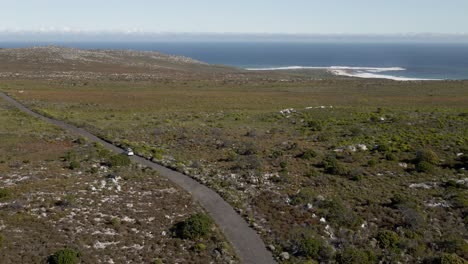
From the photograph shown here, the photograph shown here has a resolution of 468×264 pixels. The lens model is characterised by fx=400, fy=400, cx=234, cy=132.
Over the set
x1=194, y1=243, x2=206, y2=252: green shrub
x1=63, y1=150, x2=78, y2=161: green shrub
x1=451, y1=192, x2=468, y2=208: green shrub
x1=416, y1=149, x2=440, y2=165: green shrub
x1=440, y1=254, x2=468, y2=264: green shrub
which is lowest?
x1=194, y1=243, x2=206, y2=252: green shrub

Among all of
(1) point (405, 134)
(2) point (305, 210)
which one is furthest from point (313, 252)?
(1) point (405, 134)

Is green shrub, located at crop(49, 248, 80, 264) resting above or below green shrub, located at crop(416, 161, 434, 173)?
below

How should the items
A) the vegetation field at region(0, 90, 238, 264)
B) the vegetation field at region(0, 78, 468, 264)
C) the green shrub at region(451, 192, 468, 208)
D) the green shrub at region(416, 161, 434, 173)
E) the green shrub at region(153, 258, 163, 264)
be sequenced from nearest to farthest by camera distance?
the green shrub at region(153, 258, 163, 264), the vegetation field at region(0, 90, 238, 264), the vegetation field at region(0, 78, 468, 264), the green shrub at region(451, 192, 468, 208), the green shrub at region(416, 161, 434, 173)

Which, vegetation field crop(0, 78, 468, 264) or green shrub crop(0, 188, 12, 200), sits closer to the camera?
vegetation field crop(0, 78, 468, 264)

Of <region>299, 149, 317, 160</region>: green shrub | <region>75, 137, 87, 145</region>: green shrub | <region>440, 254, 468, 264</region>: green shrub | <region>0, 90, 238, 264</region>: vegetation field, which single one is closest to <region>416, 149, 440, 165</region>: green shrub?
<region>299, 149, 317, 160</region>: green shrub

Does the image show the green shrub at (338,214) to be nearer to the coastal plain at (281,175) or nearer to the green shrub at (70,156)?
the coastal plain at (281,175)

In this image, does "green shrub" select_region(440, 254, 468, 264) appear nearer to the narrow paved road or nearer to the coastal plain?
the coastal plain

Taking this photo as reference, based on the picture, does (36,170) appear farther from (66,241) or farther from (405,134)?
(405,134)

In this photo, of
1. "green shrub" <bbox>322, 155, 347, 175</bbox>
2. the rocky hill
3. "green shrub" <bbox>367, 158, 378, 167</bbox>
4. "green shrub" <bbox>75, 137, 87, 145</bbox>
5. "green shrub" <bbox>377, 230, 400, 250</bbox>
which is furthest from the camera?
the rocky hill
